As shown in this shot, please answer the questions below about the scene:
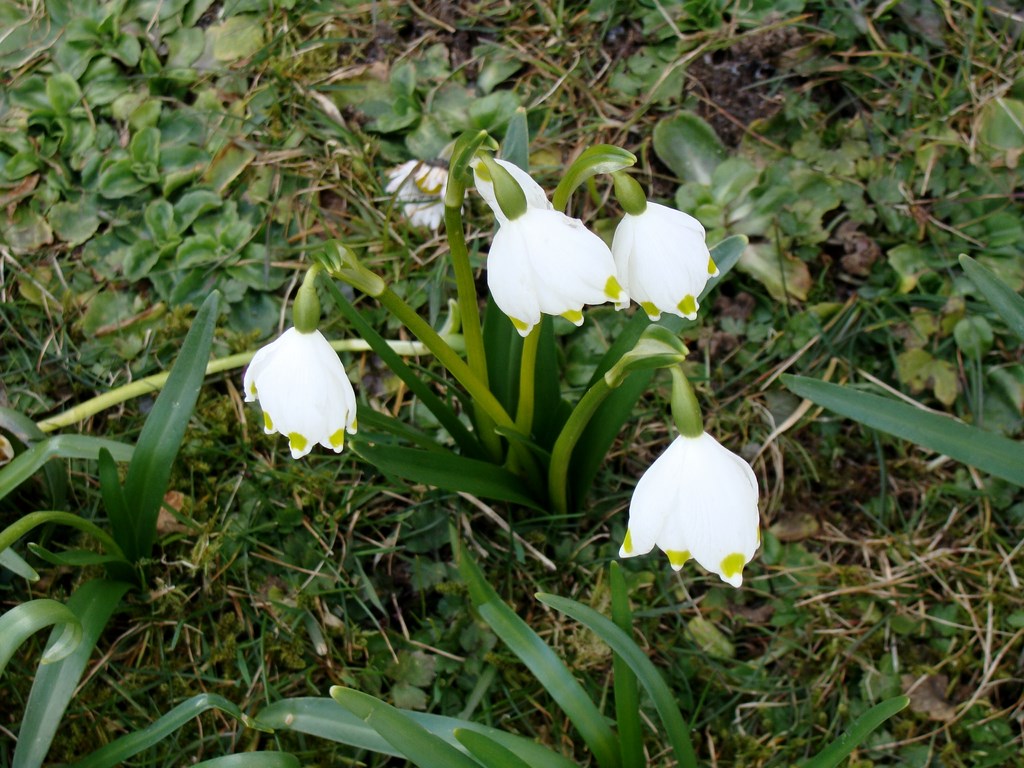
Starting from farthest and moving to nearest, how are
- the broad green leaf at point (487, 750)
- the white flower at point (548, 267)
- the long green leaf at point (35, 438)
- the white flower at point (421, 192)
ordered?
1. the white flower at point (421, 192)
2. the long green leaf at point (35, 438)
3. the broad green leaf at point (487, 750)
4. the white flower at point (548, 267)

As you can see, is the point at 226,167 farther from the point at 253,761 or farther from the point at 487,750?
the point at 487,750

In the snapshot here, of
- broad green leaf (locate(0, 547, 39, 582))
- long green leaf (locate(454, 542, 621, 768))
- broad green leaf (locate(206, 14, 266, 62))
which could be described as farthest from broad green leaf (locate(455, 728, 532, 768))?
broad green leaf (locate(206, 14, 266, 62))

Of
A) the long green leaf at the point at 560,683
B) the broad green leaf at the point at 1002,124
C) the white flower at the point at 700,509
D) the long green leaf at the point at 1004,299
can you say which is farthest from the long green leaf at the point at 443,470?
the broad green leaf at the point at 1002,124

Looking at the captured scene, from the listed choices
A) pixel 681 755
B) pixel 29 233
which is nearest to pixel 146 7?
pixel 29 233

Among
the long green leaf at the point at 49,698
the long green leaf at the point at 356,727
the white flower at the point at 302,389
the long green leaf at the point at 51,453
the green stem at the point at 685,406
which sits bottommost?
the long green leaf at the point at 356,727

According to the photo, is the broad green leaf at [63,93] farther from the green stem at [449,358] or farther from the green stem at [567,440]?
the green stem at [567,440]
